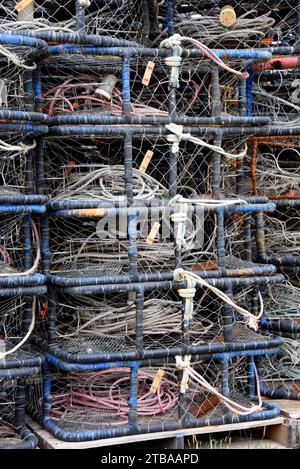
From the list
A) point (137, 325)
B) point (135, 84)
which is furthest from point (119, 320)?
point (135, 84)

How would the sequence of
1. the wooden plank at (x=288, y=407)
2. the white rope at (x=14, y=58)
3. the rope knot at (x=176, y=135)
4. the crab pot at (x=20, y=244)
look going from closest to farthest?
the white rope at (x=14, y=58), the crab pot at (x=20, y=244), the rope knot at (x=176, y=135), the wooden plank at (x=288, y=407)

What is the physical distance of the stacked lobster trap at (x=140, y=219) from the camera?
4945 mm

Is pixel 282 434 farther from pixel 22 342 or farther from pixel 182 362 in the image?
pixel 22 342

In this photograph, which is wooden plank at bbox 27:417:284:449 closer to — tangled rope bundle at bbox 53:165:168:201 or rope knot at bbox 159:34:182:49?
tangled rope bundle at bbox 53:165:168:201

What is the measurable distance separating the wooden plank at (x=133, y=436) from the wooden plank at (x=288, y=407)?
2.9 inches

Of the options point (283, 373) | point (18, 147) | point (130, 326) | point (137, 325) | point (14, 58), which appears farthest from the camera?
point (283, 373)

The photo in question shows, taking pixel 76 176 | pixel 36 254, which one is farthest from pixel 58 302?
pixel 76 176

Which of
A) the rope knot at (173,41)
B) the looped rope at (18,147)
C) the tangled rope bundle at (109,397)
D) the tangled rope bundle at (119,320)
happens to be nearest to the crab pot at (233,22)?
the rope knot at (173,41)

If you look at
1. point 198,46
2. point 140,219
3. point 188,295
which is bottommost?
point 188,295

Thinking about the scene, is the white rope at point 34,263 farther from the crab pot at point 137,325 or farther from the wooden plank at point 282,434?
the wooden plank at point 282,434

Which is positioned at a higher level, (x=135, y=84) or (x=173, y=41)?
(x=173, y=41)

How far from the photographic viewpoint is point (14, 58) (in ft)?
15.6

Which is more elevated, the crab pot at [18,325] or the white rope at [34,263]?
the white rope at [34,263]

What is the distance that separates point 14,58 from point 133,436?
1977 mm
